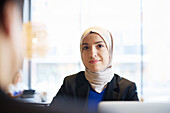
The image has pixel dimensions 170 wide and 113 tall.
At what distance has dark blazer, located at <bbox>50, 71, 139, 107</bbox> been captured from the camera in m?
0.40

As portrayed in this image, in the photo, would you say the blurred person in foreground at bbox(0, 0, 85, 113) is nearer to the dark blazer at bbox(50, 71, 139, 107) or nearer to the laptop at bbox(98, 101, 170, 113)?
the laptop at bbox(98, 101, 170, 113)

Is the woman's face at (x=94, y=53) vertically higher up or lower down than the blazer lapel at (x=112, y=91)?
higher up

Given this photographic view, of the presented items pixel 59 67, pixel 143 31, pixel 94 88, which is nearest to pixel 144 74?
pixel 143 31

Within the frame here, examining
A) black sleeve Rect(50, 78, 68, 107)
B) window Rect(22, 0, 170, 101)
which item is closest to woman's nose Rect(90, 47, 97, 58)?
black sleeve Rect(50, 78, 68, 107)

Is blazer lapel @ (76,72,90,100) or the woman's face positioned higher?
the woman's face

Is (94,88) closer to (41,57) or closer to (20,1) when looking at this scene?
(20,1)

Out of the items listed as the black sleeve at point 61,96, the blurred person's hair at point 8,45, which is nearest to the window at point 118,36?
the black sleeve at point 61,96

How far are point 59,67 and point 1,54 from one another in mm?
2336

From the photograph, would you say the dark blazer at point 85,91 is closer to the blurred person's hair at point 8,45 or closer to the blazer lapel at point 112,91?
the blazer lapel at point 112,91

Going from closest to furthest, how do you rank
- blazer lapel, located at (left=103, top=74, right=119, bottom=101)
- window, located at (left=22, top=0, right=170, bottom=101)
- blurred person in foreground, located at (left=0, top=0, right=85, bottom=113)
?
blurred person in foreground, located at (left=0, top=0, right=85, bottom=113) < blazer lapel, located at (left=103, top=74, right=119, bottom=101) < window, located at (left=22, top=0, right=170, bottom=101)

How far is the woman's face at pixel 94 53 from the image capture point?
41cm

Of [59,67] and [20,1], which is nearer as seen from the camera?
[20,1]

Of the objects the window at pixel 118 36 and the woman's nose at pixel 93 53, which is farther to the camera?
the window at pixel 118 36

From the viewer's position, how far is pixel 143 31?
2252 millimetres
